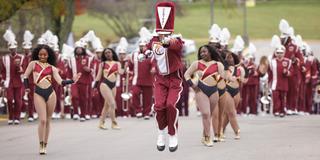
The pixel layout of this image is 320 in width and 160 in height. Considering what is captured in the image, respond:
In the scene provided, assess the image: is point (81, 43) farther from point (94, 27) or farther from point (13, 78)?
point (94, 27)

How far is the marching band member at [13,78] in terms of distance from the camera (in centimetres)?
2552

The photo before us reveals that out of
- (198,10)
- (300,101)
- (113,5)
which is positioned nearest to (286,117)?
(300,101)

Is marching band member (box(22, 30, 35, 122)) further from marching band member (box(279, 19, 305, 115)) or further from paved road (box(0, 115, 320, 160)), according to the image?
marching band member (box(279, 19, 305, 115))

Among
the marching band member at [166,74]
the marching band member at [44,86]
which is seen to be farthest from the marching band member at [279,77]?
the marching band member at [166,74]

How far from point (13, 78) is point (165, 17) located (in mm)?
10055

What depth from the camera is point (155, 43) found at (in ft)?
54.1

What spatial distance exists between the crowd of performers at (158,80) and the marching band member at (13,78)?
3 centimetres

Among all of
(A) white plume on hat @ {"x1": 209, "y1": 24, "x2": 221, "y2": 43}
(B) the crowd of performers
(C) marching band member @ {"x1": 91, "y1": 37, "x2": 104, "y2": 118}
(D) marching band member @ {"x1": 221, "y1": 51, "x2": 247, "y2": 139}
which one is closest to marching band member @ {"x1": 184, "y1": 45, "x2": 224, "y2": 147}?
(B) the crowd of performers

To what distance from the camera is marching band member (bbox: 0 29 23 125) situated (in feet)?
83.7

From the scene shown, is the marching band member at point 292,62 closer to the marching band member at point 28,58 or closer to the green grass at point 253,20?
the marching band member at point 28,58

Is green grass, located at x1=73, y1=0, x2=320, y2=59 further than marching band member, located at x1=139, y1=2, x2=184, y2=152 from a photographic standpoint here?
Yes

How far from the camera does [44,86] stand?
18375mm

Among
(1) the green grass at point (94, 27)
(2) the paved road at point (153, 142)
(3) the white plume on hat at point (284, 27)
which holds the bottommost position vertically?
(2) the paved road at point (153, 142)

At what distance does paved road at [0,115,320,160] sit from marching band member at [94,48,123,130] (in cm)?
40
